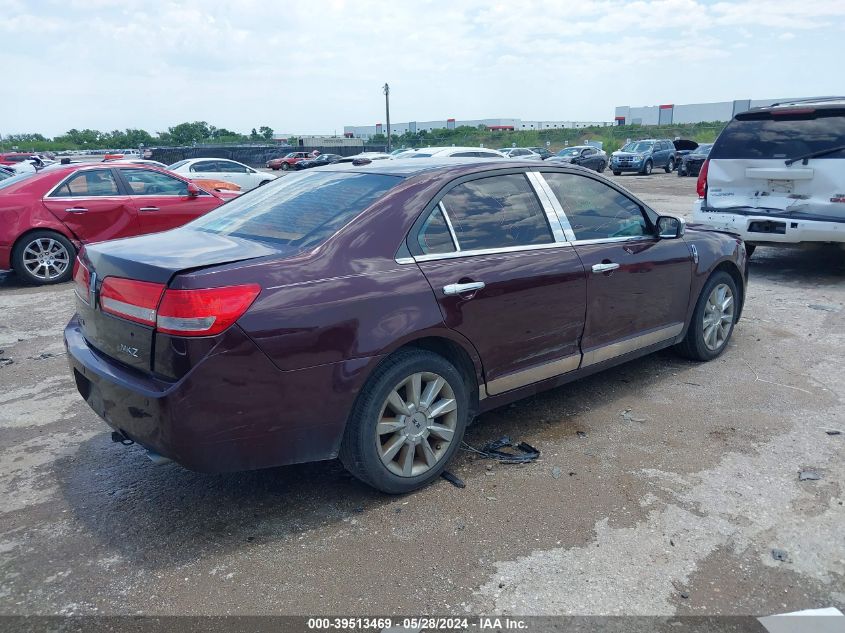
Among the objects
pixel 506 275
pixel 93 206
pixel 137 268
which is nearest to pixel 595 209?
pixel 506 275

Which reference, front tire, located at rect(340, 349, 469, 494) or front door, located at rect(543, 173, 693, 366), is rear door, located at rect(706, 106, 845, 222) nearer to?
front door, located at rect(543, 173, 693, 366)

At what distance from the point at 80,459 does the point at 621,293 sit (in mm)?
3467

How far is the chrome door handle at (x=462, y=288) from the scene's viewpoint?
3.57 meters

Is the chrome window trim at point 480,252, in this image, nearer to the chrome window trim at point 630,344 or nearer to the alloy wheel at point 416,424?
the alloy wheel at point 416,424

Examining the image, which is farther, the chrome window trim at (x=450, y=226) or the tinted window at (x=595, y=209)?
the tinted window at (x=595, y=209)

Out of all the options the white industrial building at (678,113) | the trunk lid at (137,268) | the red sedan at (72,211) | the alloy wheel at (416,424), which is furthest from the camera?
the white industrial building at (678,113)

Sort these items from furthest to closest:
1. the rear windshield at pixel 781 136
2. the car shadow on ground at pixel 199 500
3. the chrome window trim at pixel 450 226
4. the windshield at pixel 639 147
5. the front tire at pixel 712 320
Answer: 1. the windshield at pixel 639 147
2. the rear windshield at pixel 781 136
3. the front tire at pixel 712 320
4. the chrome window trim at pixel 450 226
5. the car shadow on ground at pixel 199 500

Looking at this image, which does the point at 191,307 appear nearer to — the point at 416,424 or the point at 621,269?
the point at 416,424

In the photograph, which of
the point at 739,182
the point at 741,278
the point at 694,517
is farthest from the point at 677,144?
the point at 694,517

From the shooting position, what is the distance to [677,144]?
3675 cm

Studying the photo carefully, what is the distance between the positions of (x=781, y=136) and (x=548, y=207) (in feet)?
17.2

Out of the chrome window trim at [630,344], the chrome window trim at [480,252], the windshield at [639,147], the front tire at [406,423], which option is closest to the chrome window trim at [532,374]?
the chrome window trim at [630,344]

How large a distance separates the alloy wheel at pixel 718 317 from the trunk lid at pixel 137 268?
369cm

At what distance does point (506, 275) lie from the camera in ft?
12.6
